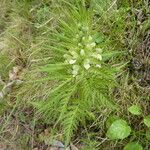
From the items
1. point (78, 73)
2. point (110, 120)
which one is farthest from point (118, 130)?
point (78, 73)

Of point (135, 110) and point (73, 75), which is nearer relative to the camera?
point (73, 75)

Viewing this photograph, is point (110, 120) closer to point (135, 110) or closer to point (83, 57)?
point (135, 110)

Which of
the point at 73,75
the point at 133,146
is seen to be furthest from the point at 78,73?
the point at 133,146

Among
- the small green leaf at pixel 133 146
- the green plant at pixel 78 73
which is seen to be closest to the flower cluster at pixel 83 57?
the green plant at pixel 78 73

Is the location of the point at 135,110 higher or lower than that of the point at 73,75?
lower

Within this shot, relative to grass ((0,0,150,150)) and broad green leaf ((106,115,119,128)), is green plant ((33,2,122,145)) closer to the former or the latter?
grass ((0,0,150,150))

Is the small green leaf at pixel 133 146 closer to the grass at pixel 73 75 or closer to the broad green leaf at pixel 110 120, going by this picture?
the grass at pixel 73 75

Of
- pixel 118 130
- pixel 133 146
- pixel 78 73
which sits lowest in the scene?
pixel 133 146
